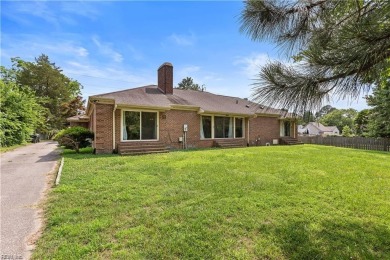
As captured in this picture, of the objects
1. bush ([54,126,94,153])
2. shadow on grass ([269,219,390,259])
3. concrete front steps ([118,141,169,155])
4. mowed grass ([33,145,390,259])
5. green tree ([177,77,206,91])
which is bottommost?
shadow on grass ([269,219,390,259])

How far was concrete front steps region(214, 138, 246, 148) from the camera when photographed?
15023 mm

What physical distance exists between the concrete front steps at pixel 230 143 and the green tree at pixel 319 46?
1224 centimetres

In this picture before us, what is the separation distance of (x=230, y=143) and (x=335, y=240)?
12392mm

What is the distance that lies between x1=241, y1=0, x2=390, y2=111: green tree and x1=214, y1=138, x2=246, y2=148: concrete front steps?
12.2 meters

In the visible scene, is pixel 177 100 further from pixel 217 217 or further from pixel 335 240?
pixel 335 240

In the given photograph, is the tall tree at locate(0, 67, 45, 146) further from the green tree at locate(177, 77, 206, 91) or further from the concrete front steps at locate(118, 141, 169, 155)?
the green tree at locate(177, 77, 206, 91)

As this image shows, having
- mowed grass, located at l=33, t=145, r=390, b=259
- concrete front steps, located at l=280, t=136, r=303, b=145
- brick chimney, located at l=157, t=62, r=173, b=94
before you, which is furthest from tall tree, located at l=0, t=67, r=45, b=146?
concrete front steps, located at l=280, t=136, r=303, b=145

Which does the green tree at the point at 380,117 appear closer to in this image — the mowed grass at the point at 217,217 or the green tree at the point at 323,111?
the mowed grass at the point at 217,217

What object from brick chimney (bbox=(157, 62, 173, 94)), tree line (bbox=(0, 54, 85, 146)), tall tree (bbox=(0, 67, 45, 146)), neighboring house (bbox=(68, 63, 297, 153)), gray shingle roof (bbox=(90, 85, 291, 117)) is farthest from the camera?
tree line (bbox=(0, 54, 85, 146))

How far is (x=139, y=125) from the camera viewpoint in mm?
12258

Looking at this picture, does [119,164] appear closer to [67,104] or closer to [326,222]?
[326,222]

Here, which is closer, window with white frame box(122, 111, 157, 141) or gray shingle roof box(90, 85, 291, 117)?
window with white frame box(122, 111, 157, 141)

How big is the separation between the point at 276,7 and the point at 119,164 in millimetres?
7031

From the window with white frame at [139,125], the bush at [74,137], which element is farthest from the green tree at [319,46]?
the bush at [74,137]
